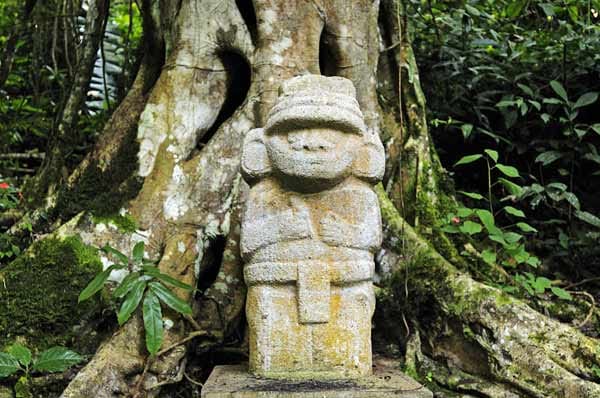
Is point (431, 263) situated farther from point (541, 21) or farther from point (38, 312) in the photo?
point (541, 21)

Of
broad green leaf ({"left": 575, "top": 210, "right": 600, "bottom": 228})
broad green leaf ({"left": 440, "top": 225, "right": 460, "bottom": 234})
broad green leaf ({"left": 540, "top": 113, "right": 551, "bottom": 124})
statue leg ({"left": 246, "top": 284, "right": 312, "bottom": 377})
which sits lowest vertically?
statue leg ({"left": 246, "top": 284, "right": 312, "bottom": 377})

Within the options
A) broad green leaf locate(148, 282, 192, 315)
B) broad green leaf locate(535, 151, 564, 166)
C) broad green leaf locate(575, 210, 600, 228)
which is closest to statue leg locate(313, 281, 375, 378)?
broad green leaf locate(148, 282, 192, 315)

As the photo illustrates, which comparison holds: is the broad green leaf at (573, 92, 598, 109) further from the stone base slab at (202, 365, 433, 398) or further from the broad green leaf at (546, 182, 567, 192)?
the stone base slab at (202, 365, 433, 398)

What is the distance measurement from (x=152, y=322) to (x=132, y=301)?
0.15 metres

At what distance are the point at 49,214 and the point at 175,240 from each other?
114 cm

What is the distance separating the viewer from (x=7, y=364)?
3559 millimetres

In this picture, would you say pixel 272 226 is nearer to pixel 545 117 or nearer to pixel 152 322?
pixel 152 322

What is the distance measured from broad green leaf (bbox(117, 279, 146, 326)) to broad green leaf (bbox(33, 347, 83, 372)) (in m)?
0.35

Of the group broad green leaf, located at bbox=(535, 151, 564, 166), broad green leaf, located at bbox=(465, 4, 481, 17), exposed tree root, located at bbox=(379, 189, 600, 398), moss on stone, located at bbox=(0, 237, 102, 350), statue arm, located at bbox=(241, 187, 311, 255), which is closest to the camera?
statue arm, located at bbox=(241, 187, 311, 255)

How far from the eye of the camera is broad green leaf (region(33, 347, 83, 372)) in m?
3.52

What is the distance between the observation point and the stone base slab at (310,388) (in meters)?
3.11

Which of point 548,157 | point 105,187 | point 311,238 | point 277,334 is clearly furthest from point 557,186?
point 105,187

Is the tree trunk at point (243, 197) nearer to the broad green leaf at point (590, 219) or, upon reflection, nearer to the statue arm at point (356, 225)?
the statue arm at point (356, 225)

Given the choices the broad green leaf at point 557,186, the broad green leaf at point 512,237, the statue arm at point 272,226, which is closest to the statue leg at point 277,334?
the statue arm at point 272,226
